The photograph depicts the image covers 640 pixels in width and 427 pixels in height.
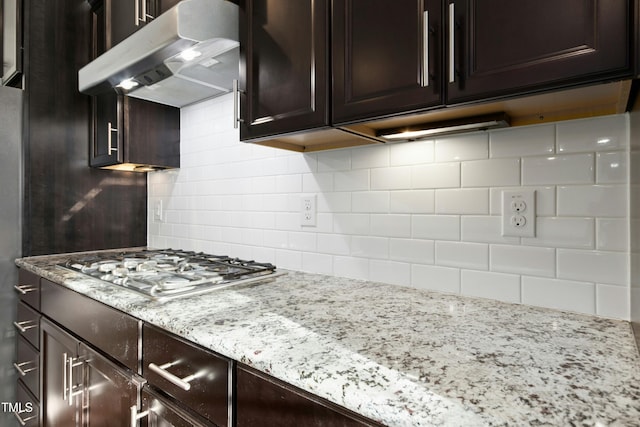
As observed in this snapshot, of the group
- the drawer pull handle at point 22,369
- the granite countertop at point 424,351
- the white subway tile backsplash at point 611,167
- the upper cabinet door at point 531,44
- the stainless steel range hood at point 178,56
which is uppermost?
the stainless steel range hood at point 178,56

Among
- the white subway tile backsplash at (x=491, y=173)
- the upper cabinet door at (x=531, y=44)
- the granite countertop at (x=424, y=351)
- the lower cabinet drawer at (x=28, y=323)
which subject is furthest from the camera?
the lower cabinet drawer at (x=28, y=323)

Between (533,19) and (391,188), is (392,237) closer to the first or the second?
(391,188)

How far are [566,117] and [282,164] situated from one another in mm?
1060

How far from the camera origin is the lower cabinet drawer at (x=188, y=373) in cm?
77

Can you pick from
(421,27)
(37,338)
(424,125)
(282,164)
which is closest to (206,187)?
(282,164)

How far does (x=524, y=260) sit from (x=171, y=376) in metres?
1.00

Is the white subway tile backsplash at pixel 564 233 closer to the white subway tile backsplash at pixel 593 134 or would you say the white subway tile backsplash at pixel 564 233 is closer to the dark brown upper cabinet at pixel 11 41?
the white subway tile backsplash at pixel 593 134

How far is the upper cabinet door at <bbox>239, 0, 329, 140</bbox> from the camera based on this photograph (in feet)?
3.44

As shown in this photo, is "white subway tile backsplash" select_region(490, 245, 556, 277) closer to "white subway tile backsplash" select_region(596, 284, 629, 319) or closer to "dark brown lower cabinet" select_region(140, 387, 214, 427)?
"white subway tile backsplash" select_region(596, 284, 629, 319)

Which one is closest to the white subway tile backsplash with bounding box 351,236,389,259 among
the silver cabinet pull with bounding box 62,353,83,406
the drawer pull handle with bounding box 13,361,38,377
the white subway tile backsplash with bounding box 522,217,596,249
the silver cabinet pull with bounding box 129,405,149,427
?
the white subway tile backsplash with bounding box 522,217,596,249

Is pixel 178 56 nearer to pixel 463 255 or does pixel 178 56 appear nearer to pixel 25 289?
pixel 463 255

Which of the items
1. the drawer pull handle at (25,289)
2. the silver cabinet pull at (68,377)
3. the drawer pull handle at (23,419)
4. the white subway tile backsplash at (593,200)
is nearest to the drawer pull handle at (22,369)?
the drawer pull handle at (23,419)

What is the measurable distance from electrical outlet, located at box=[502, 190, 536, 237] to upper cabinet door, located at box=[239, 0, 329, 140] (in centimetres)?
58

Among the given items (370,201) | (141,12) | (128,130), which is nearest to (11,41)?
(128,130)
